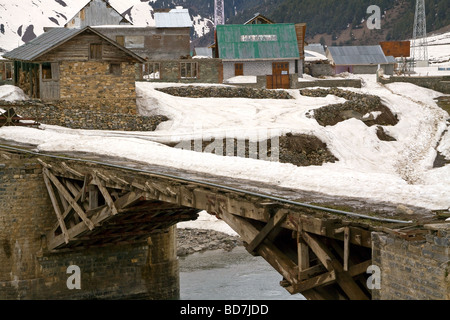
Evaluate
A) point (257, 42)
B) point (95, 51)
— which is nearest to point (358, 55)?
point (257, 42)

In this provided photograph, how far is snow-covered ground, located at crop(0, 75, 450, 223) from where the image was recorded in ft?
63.6

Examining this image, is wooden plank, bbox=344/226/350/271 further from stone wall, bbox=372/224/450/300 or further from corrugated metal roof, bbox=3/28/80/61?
corrugated metal roof, bbox=3/28/80/61

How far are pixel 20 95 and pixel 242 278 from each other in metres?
18.1

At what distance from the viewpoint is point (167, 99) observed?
47.4 metres

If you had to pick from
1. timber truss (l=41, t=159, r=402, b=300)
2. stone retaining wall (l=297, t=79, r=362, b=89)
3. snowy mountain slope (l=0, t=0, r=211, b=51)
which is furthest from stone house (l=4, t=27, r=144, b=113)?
snowy mountain slope (l=0, t=0, r=211, b=51)

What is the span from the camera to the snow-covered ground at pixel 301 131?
19.4 metres

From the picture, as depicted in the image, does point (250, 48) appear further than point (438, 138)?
Yes

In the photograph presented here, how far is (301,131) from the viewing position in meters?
42.5

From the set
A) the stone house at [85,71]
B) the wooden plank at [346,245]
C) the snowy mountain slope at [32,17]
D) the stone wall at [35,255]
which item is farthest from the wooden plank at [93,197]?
the snowy mountain slope at [32,17]

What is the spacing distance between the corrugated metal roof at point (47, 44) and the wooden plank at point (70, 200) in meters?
15.9

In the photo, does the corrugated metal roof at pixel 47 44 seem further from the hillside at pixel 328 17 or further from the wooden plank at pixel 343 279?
the hillside at pixel 328 17

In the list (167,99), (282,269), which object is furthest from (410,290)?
(167,99)

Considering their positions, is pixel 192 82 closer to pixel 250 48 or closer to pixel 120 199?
pixel 250 48

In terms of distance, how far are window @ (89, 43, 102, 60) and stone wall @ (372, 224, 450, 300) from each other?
100ft
